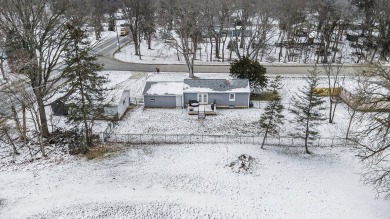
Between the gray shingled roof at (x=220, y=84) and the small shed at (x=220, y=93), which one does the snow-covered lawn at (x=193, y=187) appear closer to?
the small shed at (x=220, y=93)

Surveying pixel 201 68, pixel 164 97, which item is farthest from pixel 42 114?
pixel 201 68

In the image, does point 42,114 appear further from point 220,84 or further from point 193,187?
point 220,84

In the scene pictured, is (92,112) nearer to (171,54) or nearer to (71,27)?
(71,27)

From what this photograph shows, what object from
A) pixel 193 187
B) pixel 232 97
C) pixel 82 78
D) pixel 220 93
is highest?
pixel 82 78

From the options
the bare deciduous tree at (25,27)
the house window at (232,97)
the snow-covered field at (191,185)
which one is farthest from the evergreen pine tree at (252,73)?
the bare deciduous tree at (25,27)

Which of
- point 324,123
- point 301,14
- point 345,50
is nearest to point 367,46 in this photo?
point 345,50

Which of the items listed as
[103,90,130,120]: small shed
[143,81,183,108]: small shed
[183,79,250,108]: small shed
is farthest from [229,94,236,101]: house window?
[103,90,130,120]: small shed
